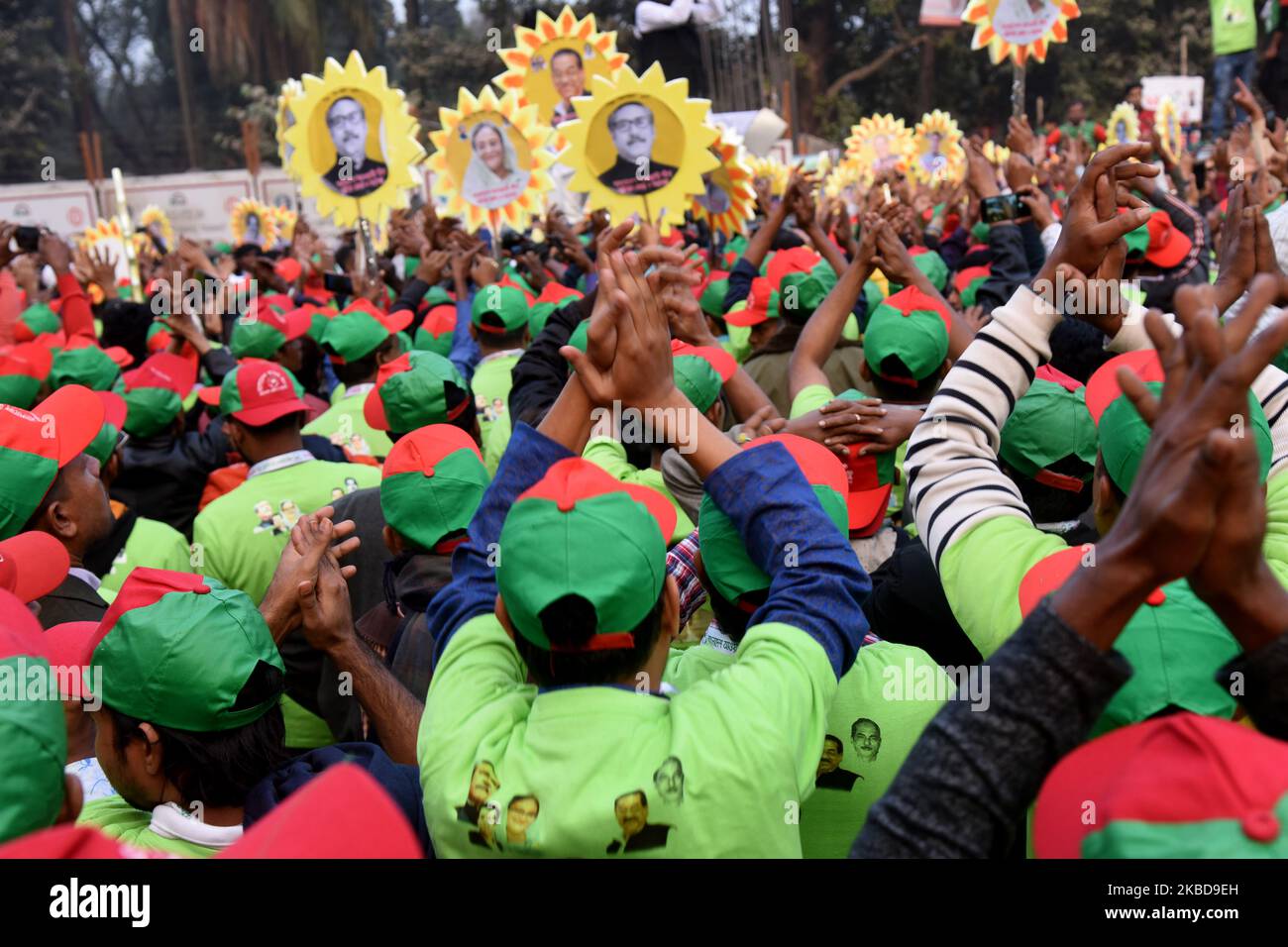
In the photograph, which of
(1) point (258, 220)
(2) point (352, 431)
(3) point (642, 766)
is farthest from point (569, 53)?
(3) point (642, 766)

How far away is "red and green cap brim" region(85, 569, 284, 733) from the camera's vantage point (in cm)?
184

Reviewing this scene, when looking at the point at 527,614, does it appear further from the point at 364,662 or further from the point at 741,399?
the point at 741,399

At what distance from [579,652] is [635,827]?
0.78ft

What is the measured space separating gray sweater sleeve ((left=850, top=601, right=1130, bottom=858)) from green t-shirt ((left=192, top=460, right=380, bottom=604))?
2.63 meters

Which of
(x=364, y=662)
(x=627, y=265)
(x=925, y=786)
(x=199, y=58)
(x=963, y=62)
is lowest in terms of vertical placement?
(x=364, y=662)

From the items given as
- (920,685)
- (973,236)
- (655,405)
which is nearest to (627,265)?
(655,405)

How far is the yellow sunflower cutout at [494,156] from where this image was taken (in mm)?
7398

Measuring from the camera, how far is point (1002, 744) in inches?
47.5

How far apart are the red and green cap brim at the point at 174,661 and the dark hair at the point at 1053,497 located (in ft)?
5.43

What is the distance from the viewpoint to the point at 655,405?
200cm

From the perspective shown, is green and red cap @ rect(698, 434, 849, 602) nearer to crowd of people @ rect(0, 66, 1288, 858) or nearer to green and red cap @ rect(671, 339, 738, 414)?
crowd of people @ rect(0, 66, 1288, 858)

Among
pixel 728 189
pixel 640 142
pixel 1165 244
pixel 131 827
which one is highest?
pixel 640 142

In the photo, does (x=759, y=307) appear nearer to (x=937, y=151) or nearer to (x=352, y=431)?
(x=352, y=431)

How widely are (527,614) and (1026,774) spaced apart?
0.66 meters
